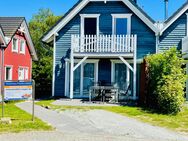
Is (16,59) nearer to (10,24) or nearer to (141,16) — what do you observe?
(10,24)

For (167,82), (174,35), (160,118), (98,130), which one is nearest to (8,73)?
(174,35)

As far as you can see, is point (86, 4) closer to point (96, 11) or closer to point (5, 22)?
point (96, 11)

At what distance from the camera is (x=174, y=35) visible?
945 inches

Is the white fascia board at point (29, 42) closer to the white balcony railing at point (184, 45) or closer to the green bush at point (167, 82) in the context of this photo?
A: the white balcony railing at point (184, 45)

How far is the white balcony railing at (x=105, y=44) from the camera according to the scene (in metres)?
22.1

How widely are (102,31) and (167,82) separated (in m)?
8.81

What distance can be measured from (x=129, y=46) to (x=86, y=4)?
169 inches

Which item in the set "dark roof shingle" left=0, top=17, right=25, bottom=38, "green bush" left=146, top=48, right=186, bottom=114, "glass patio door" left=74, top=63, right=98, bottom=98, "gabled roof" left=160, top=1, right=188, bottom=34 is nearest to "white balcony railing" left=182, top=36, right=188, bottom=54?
"gabled roof" left=160, top=1, right=188, bottom=34

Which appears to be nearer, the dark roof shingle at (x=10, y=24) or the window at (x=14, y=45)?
the dark roof shingle at (x=10, y=24)

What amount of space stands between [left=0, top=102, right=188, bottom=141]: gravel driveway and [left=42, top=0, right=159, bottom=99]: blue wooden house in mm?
8836

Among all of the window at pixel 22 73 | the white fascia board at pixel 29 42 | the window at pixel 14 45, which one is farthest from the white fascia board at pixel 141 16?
the window at pixel 22 73

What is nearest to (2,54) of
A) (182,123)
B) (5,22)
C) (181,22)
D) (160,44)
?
(5,22)

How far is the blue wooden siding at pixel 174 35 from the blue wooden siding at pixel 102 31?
69 cm

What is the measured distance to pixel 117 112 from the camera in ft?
53.2
